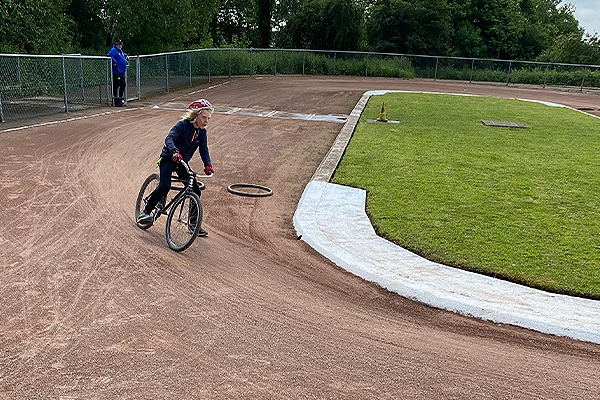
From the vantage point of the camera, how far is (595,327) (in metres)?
5.34

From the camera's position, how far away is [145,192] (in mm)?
8008

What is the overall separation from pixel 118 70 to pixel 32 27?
4943mm

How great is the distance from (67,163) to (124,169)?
1.18 m

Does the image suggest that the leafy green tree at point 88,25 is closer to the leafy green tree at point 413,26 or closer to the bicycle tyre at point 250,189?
the bicycle tyre at point 250,189

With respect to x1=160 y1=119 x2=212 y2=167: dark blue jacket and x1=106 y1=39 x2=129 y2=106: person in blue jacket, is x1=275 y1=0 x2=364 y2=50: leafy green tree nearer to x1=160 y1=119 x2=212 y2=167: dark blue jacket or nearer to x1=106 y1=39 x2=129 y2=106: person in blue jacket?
x1=106 y1=39 x2=129 y2=106: person in blue jacket

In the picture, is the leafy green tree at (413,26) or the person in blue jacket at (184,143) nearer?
the person in blue jacket at (184,143)

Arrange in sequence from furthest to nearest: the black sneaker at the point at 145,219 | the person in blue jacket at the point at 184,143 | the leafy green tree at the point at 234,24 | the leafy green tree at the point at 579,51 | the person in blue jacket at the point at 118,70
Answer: the leafy green tree at the point at 234,24 → the leafy green tree at the point at 579,51 → the person in blue jacket at the point at 118,70 → the black sneaker at the point at 145,219 → the person in blue jacket at the point at 184,143

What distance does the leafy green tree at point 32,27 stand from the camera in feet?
63.9

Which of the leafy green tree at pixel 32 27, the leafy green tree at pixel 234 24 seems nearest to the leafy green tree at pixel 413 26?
the leafy green tree at pixel 234 24

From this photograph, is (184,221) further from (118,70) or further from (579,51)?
(579,51)

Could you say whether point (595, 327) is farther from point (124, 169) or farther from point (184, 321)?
point (124, 169)

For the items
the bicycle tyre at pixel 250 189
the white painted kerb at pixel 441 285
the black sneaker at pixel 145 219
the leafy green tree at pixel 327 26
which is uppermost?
the leafy green tree at pixel 327 26

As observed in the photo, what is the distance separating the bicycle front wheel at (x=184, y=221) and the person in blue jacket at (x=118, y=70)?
1282cm

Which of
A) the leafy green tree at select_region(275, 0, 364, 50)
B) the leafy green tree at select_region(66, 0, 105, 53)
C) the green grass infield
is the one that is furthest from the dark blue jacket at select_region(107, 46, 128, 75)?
the leafy green tree at select_region(275, 0, 364, 50)
